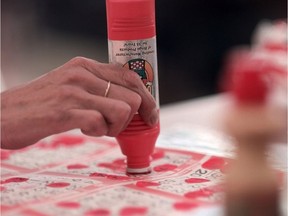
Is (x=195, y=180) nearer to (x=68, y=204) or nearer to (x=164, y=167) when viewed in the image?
(x=164, y=167)

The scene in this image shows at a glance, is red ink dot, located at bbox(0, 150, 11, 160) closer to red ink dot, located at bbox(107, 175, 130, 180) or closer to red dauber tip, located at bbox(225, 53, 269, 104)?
red ink dot, located at bbox(107, 175, 130, 180)

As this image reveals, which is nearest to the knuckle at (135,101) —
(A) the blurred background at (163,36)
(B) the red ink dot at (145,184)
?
(B) the red ink dot at (145,184)

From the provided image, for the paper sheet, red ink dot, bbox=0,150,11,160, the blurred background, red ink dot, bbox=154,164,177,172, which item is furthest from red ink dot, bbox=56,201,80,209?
the blurred background

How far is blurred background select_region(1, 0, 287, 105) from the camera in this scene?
2.37 m

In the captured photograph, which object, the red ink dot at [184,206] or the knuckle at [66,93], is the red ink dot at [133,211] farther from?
the knuckle at [66,93]

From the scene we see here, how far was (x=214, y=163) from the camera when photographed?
3.47 ft

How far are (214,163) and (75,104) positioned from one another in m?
0.26

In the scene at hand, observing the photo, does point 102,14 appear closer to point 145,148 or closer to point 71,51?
point 71,51

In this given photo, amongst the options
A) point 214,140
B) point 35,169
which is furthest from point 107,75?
point 214,140

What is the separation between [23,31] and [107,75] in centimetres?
147

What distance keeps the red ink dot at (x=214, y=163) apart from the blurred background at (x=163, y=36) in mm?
1346

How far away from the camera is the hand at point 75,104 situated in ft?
3.10

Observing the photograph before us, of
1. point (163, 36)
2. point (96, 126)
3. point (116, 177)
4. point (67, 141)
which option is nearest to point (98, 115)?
point (96, 126)

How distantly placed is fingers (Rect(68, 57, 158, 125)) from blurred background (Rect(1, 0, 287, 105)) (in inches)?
54.4
